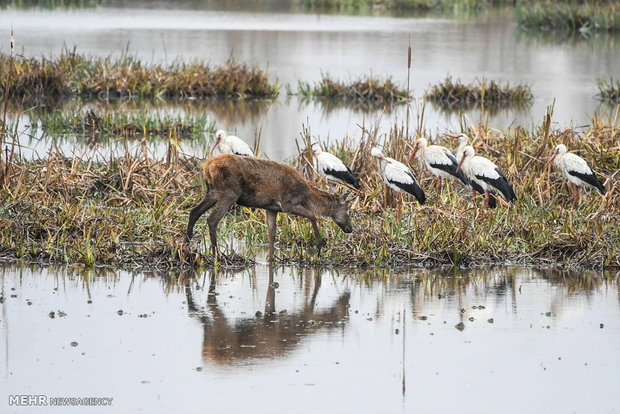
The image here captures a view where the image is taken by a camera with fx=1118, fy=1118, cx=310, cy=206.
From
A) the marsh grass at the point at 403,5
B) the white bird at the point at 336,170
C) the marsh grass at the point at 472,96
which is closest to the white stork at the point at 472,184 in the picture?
the white bird at the point at 336,170

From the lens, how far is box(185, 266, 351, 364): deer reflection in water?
26.6 ft

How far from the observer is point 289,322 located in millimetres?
9047

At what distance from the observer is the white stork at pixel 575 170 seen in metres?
13.3

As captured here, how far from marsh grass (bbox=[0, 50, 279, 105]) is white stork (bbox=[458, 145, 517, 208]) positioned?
44.3 feet

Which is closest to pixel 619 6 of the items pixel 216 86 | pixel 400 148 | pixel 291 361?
pixel 216 86

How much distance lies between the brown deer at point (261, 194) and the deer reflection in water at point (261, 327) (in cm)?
130

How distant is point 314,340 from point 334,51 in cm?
3405

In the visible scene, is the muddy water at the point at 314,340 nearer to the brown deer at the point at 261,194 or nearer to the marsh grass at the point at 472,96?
the brown deer at the point at 261,194

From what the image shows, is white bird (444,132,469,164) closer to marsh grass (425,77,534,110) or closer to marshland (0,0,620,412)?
marshland (0,0,620,412)

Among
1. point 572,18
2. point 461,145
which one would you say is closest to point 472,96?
point 461,145

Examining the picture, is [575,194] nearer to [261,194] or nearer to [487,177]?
[487,177]

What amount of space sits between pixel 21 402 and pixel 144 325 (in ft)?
6.30

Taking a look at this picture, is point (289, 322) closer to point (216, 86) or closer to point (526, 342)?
point (526, 342)

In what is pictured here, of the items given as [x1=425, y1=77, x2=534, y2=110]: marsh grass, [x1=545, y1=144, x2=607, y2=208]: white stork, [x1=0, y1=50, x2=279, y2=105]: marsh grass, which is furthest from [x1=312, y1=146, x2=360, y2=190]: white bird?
[x1=425, y1=77, x2=534, y2=110]: marsh grass
